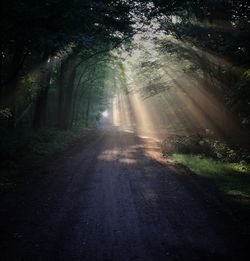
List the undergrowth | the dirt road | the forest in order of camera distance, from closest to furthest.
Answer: the dirt road, the forest, the undergrowth

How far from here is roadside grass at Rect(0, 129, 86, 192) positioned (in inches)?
536

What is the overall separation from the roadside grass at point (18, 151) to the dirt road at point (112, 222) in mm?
890

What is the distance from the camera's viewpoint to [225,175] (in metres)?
14.9

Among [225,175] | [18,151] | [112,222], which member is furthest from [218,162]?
[112,222]

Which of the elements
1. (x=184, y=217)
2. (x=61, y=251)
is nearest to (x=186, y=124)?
(x=184, y=217)

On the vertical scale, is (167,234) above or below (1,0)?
below

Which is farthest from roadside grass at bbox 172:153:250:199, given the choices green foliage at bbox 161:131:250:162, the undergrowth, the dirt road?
green foliage at bbox 161:131:250:162

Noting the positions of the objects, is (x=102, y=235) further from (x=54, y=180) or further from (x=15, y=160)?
(x=15, y=160)

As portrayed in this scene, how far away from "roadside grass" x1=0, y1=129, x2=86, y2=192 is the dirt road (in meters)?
0.89

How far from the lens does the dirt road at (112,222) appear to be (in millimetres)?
6707

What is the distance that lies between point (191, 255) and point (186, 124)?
38.9 meters

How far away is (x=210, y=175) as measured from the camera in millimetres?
14812

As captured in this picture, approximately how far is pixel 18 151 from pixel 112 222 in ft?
36.2

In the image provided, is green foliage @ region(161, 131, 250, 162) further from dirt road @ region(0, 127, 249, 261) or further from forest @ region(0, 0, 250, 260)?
dirt road @ region(0, 127, 249, 261)
